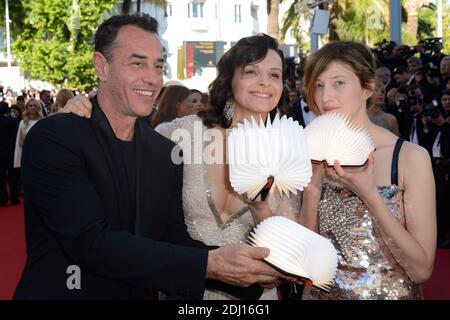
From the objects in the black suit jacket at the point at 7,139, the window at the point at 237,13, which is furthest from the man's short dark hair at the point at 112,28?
the window at the point at 237,13

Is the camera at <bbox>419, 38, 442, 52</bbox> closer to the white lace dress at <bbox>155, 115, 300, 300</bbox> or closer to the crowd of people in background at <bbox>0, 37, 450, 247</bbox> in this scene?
the crowd of people in background at <bbox>0, 37, 450, 247</bbox>

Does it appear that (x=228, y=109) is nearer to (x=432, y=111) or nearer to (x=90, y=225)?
(x=90, y=225)

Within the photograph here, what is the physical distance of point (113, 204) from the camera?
7.53ft

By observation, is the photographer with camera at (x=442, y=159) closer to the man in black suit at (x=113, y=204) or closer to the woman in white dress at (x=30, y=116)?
the man in black suit at (x=113, y=204)

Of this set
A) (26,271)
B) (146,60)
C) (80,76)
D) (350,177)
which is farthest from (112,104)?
(80,76)

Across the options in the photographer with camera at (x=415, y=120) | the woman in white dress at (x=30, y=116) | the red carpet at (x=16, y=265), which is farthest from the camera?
the woman in white dress at (x=30, y=116)

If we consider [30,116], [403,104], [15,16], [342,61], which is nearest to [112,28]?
[342,61]

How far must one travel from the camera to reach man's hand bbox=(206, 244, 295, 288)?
79.7 inches

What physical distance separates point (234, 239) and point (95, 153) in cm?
111

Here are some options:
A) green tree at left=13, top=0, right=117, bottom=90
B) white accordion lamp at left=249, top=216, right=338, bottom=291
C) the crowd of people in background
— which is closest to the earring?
white accordion lamp at left=249, top=216, right=338, bottom=291

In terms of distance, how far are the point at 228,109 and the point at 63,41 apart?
3352 centimetres

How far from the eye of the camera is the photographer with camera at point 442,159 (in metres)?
8.30

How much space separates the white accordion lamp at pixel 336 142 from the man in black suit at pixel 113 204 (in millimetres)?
520

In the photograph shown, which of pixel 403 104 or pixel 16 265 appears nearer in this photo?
pixel 16 265
